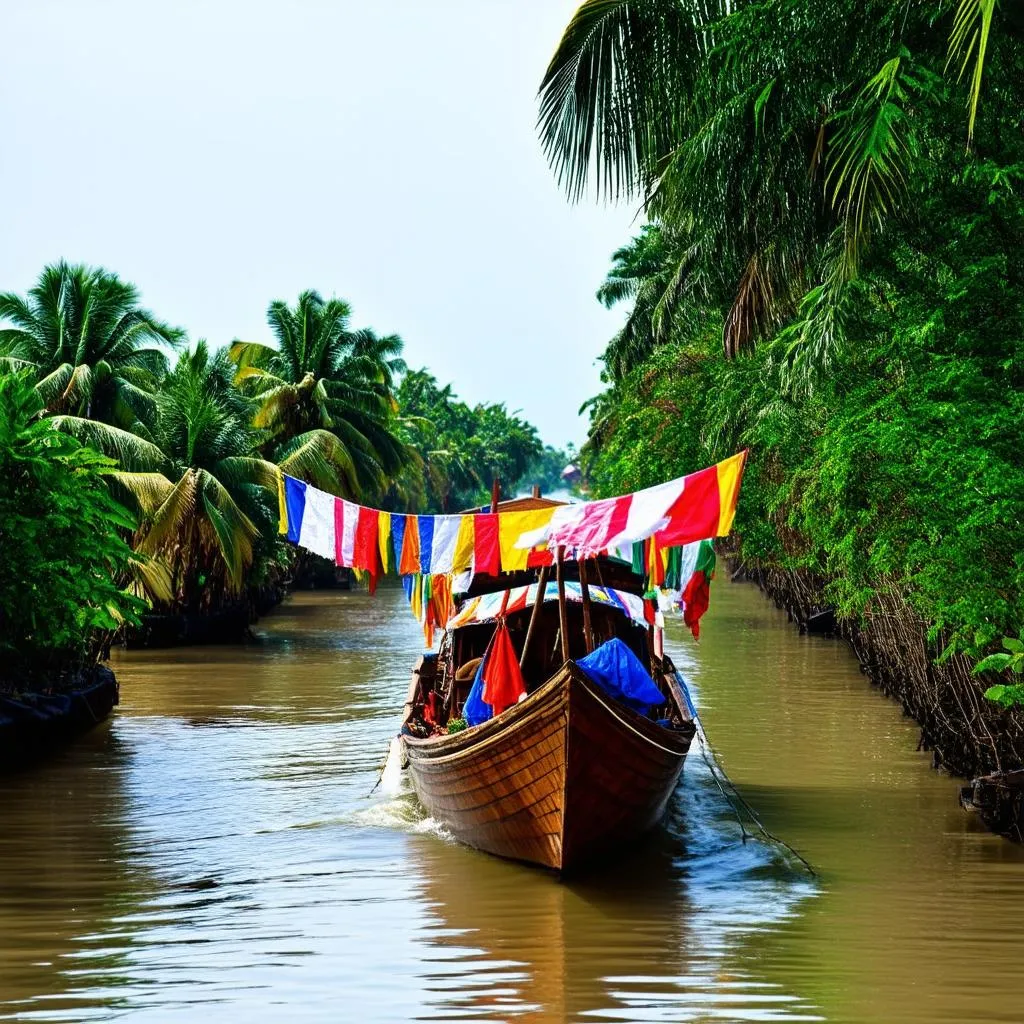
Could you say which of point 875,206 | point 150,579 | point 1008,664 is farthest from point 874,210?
point 150,579

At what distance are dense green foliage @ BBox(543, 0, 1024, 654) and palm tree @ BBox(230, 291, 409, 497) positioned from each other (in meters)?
22.3

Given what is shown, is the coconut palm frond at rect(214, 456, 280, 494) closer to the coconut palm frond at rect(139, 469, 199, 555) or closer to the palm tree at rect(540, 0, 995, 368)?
the coconut palm frond at rect(139, 469, 199, 555)

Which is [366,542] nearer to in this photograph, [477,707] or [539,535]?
[477,707]

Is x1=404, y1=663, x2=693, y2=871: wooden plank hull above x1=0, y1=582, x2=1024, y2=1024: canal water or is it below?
above

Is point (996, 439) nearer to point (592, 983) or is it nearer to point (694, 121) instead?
point (694, 121)

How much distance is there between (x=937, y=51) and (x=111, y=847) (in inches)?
366

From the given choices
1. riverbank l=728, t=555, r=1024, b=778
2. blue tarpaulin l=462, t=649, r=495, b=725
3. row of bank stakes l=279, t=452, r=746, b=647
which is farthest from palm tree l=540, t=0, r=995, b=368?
blue tarpaulin l=462, t=649, r=495, b=725

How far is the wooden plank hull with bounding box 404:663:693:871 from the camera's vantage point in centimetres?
993

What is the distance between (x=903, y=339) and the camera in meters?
11.7

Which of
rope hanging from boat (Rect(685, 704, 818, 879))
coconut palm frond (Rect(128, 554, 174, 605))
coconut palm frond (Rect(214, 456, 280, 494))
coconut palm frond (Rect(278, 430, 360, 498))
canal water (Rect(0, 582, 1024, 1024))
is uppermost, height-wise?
coconut palm frond (Rect(278, 430, 360, 498))

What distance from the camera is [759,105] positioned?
11484 mm

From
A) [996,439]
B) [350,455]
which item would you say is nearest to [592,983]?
[996,439]

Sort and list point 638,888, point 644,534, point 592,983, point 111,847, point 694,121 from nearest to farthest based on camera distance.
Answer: point 592,983
point 644,534
point 638,888
point 111,847
point 694,121

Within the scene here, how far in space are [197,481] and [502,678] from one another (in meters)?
17.3
